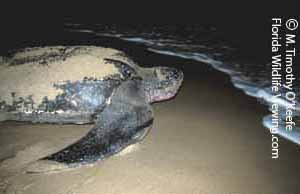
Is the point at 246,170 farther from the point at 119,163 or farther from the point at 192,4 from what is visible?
the point at 192,4

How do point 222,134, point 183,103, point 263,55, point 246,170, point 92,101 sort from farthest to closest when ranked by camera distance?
point 263,55 → point 183,103 → point 92,101 → point 222,134 → point 246,170

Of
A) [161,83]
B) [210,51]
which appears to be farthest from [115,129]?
[210,51]

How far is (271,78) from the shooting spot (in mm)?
3703

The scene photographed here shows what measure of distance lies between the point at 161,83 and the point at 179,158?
Result: 101 cm

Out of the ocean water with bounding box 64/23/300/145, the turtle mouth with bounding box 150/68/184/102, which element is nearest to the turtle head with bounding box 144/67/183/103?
the turtle mouth with bounding box 150/68/184/102

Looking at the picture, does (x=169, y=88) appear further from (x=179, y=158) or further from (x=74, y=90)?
(x=179, y=158)

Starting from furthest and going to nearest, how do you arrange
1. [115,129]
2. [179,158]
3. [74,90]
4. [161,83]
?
[161,83] < [74,90] < [115,129] < [179,158]

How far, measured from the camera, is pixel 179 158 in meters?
2.29

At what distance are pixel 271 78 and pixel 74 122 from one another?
211 centimetres

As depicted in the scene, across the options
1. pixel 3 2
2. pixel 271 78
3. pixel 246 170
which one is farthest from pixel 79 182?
pixel 3 2

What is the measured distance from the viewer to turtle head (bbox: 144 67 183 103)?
Answer: 3.10 metres

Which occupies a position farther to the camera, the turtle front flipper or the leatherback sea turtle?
the leatherback sea turtle

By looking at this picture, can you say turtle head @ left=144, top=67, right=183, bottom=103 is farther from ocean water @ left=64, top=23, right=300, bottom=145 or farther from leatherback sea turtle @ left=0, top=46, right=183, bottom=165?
ocean water @ left=64, top=23, right=300, bottom=145

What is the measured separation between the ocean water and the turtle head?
69cm
